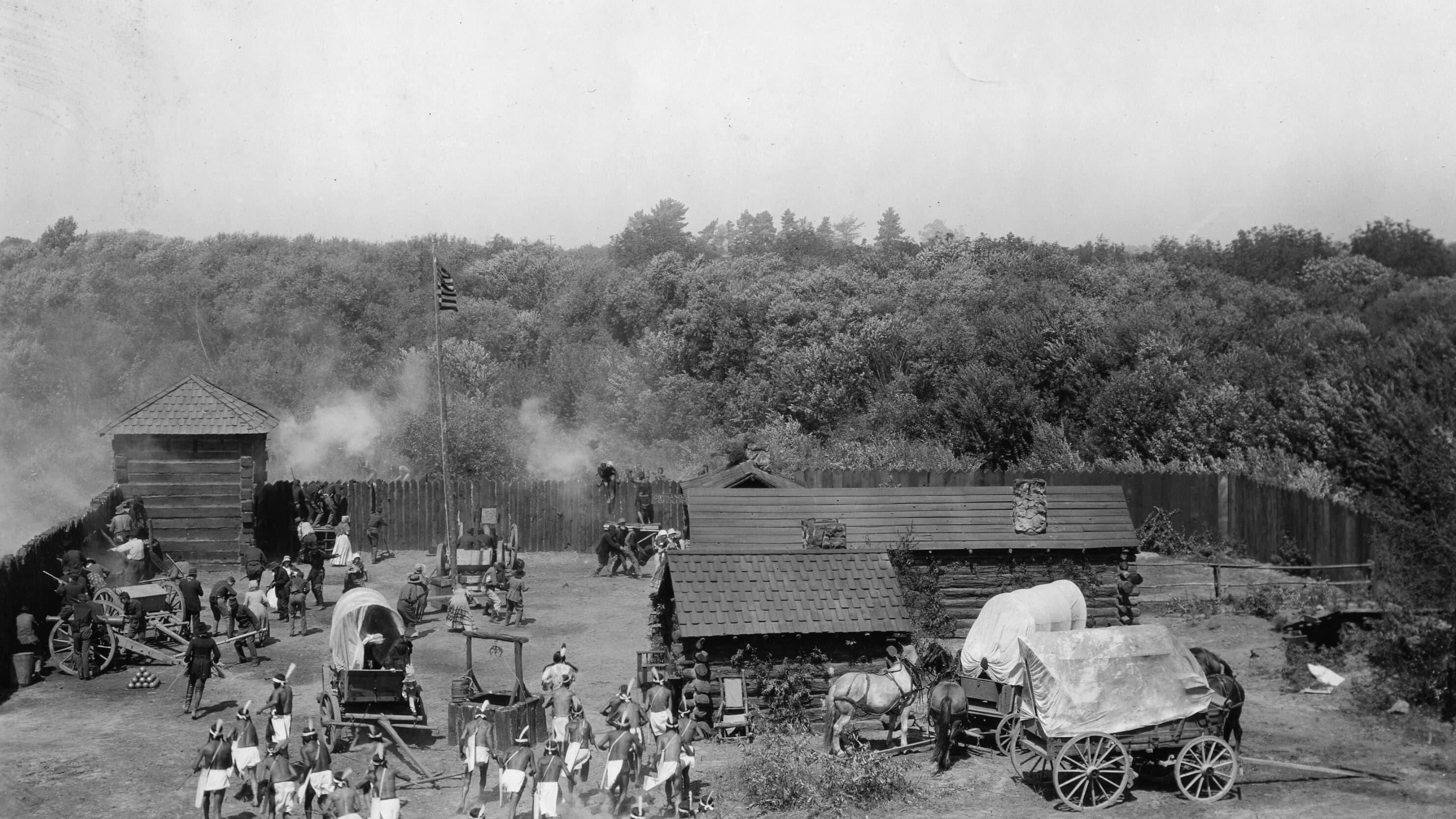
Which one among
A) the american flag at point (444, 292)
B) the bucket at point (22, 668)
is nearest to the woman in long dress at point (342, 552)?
the american flag at point (444, 292)

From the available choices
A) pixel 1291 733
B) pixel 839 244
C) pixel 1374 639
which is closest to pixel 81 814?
pixel 1291 733

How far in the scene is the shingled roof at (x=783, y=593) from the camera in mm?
18984

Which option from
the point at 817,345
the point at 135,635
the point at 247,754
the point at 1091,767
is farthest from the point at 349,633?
the point at 817,345

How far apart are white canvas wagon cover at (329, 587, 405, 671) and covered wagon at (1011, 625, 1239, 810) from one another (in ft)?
33.5

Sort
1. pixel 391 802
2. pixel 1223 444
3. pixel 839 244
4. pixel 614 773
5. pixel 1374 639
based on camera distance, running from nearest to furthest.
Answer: pixel 391 802, pixel 614 773, pixel 1374 639, pixel 1223 444, pixel 839 244

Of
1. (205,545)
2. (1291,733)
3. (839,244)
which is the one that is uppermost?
(839,244)

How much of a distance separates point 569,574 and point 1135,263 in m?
48.1

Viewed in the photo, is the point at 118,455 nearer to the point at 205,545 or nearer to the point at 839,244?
the point at 205,545

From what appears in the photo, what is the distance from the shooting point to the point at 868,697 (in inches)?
706

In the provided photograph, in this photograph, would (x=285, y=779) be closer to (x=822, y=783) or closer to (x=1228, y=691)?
(x=822, y=783)

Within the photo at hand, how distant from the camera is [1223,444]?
4025 centimetres

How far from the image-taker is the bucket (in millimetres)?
21219

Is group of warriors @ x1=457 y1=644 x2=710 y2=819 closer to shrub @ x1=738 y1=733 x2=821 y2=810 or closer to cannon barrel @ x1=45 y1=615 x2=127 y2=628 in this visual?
shrub @ x1=738 y1=733 x2=821 y2=810

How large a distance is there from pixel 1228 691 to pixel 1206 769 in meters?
1.22
